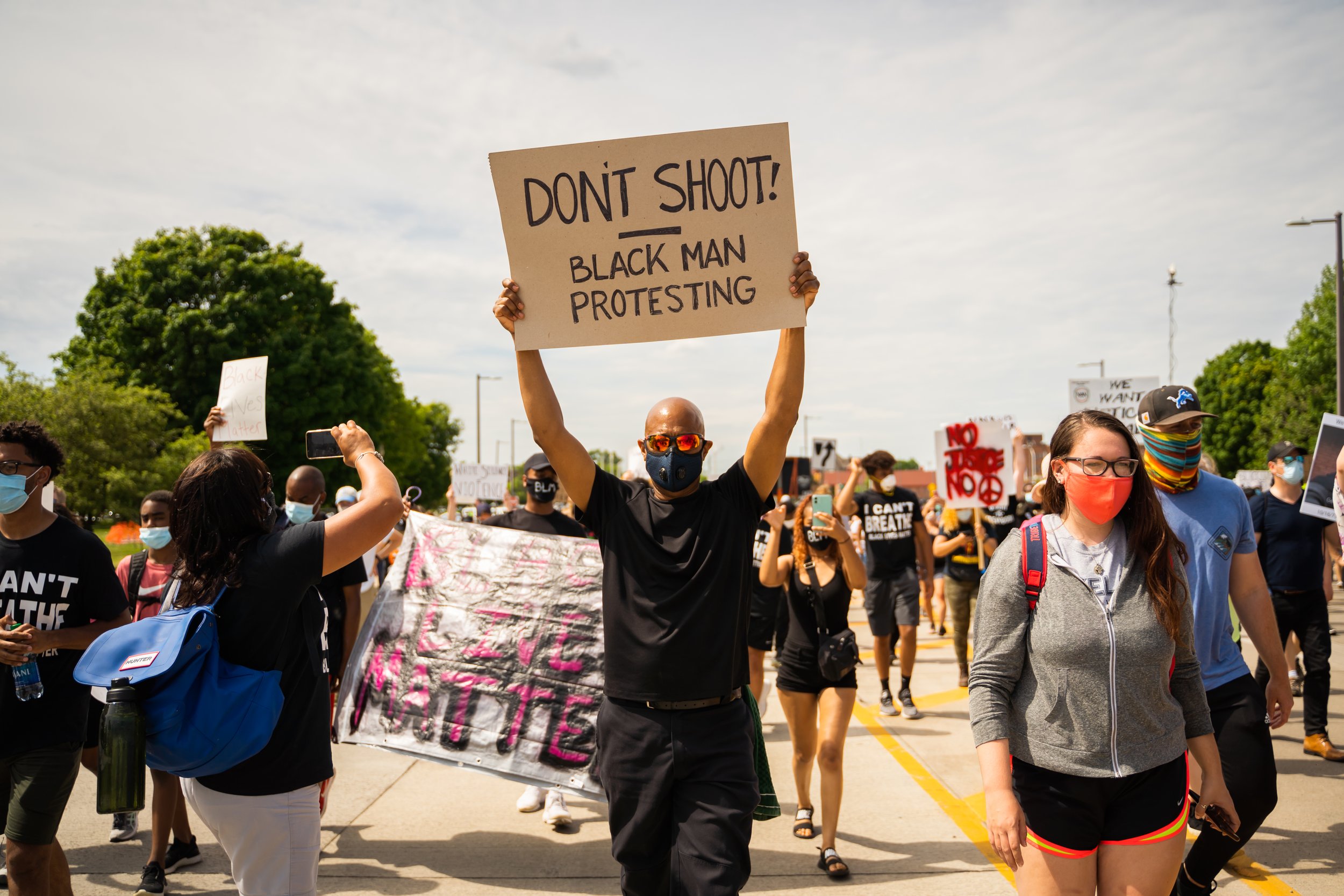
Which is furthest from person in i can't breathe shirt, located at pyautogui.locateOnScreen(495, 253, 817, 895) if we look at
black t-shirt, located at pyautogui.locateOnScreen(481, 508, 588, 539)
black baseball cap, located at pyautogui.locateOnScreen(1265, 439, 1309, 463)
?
black baseball cap, located at pyautogui.locateOnScreen(1265, 439, 1309, 463)

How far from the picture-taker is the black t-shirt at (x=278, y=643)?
2.71 m

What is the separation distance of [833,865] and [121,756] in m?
3.48

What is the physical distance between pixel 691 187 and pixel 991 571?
1609mm

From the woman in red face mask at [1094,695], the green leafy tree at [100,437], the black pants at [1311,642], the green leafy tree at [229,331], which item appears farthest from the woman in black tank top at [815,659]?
the green leafy tree at [229,331]

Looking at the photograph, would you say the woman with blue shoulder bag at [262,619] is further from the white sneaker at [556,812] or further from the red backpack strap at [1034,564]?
the white sneaker at [556,812]

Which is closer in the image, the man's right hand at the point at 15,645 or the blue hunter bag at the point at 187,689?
the blue hunter bag at the point at 187,689

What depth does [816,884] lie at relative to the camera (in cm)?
468

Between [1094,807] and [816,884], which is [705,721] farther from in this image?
[816,884]

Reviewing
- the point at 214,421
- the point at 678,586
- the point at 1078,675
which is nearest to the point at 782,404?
the point at 678,586

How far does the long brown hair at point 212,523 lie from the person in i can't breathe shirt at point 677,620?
92cm

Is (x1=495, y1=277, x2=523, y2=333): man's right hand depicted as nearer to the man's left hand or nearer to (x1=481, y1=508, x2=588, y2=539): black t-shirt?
the man's left hand

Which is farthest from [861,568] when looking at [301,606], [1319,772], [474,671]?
[1319,772]

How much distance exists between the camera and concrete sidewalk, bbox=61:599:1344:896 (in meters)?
4.68

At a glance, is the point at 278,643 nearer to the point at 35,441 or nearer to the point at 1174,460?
the point at 35,441
